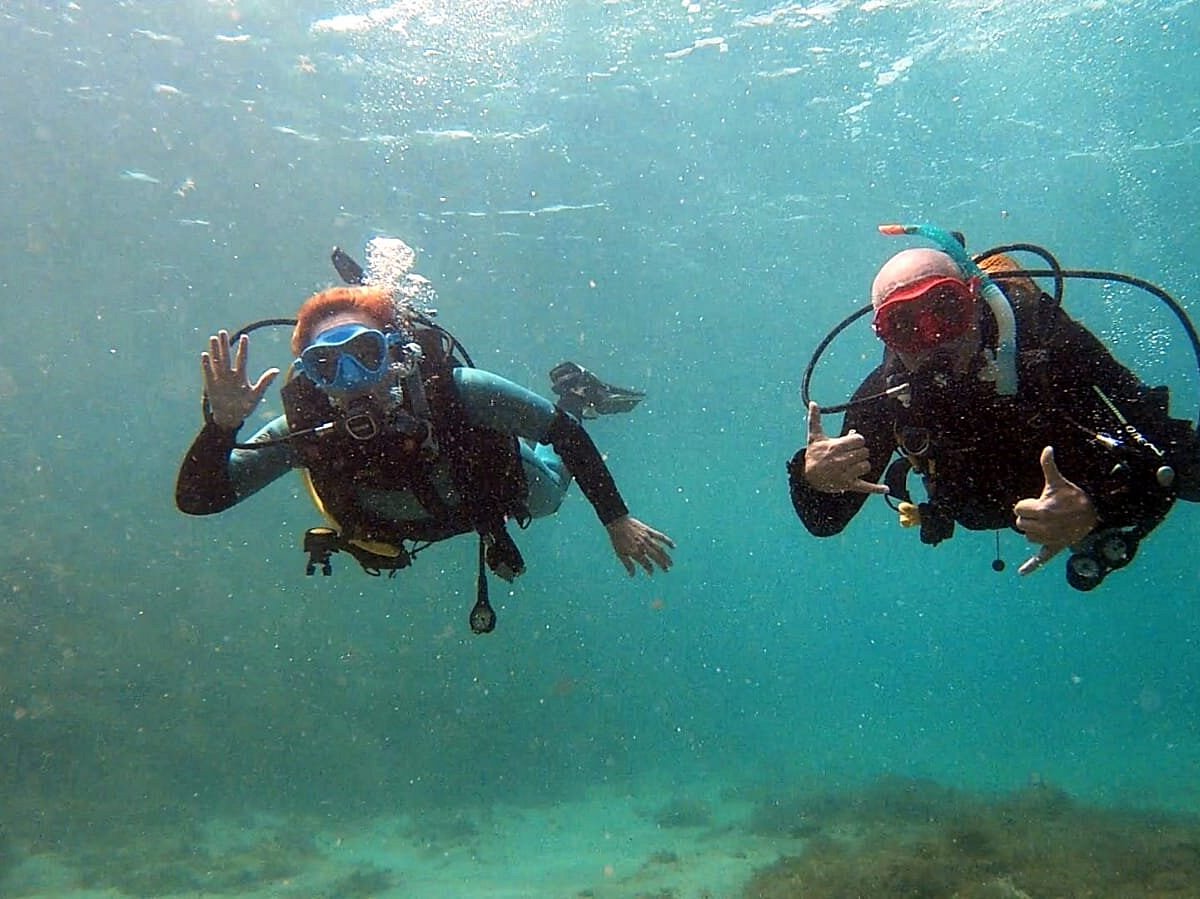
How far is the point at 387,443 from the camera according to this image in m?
5.38

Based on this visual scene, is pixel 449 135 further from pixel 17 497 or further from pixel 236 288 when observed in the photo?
Answer: pixel 17 497

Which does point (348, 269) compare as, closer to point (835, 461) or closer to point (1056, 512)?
point (835, 461)

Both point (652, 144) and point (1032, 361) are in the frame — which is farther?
point (652, 144)

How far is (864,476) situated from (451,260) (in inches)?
876

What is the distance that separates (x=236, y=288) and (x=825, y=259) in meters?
20.0

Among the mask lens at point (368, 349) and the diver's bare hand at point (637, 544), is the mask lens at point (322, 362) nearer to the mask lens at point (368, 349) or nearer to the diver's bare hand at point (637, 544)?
the mask lens at point (368, 349)

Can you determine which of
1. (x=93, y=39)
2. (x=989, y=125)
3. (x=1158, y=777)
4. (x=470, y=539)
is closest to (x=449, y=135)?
(x=93, y=39)

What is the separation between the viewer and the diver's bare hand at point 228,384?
492 cm

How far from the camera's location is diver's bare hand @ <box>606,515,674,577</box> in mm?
5414

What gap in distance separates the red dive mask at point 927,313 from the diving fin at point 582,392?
5.21 metres

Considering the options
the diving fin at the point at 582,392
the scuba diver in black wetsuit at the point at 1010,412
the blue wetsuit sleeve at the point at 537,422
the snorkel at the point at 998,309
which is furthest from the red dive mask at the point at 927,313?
the diving fin at the point at 582,392

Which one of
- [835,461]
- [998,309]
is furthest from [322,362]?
[998,309]

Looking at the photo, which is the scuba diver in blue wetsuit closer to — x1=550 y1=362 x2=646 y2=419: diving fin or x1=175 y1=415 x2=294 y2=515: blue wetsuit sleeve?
x1=175 y1=415 x2=294 y2=515: blue wetsuit sleeve

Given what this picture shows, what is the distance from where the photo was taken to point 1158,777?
29.1 metres
